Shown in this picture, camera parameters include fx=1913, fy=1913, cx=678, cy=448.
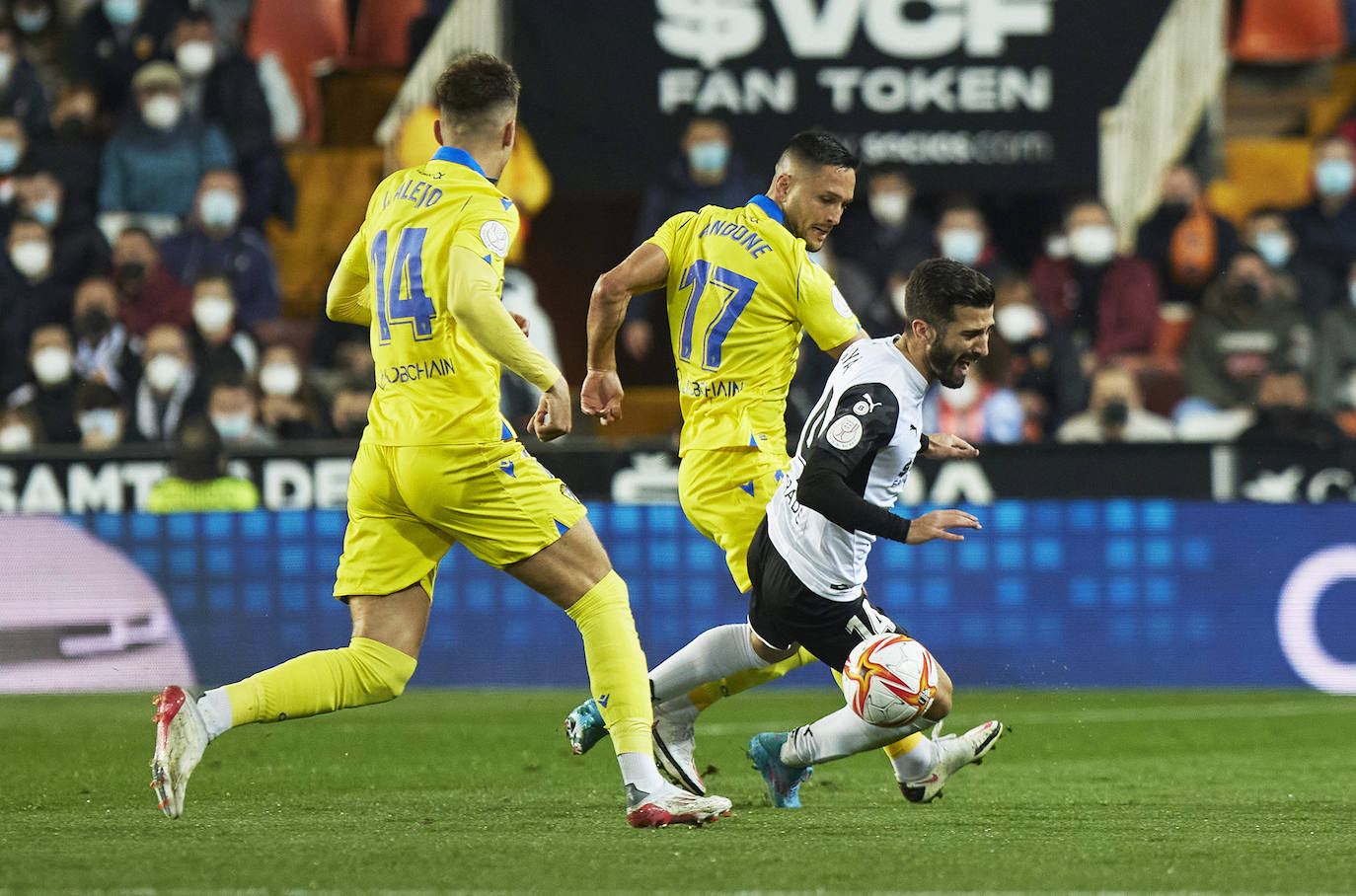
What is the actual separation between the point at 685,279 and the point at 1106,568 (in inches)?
189

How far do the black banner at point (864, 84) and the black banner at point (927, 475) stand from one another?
10.2 ft

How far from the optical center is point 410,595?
220 inches

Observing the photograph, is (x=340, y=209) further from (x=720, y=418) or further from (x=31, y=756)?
(x=720, y=418)

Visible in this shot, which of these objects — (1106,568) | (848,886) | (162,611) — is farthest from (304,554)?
(848,886)

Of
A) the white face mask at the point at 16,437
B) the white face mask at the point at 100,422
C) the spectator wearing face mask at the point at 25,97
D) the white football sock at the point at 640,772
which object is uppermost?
the spectator wearing face mask at the point at 25,97

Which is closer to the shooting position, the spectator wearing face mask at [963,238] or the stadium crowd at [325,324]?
the stadium crowd at [325,324]

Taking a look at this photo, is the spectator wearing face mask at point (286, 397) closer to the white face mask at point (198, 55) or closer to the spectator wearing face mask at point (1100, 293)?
the white face mask at point (198, 55)

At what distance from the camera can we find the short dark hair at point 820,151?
637 centimetres

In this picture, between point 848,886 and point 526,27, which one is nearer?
point 848,886

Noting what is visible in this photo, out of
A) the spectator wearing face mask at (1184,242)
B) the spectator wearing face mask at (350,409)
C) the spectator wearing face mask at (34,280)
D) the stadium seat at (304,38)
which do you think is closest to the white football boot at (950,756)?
the spectator wearing face mask at (350,409)

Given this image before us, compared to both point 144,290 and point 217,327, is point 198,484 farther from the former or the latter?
point 144,290

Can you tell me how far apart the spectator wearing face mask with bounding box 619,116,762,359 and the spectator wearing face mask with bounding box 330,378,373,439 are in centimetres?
179

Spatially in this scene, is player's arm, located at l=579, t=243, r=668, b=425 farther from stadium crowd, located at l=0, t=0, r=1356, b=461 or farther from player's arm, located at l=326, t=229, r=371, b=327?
stadium crowd, located at l=0, t=0, r=1356, b=461

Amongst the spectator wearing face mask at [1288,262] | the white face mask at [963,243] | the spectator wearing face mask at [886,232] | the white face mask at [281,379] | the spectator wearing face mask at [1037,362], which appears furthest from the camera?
the spectator wearing face mask at [1288,262]
